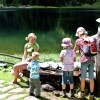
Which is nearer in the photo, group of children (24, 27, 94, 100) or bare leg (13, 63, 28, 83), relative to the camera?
group of children (24, 27, 94, 100)

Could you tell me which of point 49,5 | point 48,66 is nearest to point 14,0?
point 49,5

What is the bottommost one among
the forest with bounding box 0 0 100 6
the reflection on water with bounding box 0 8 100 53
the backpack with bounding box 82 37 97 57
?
the reflection on water with bounding box 0 8 100 53

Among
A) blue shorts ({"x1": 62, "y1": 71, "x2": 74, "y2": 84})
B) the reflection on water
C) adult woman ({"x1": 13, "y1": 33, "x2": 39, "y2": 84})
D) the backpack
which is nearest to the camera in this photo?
the backpack

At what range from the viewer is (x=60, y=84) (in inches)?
362

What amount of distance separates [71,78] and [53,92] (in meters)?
0.80

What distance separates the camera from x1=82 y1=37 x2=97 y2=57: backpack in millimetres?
7979

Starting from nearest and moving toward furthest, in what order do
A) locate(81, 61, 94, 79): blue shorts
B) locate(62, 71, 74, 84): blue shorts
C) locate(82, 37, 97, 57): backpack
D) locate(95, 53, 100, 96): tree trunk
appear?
locate(82, 37, 97, 57): backpack
locate(81, 61, 94, 79): blue shorts
locate(95, 53, 100, 96): tree trunk
locate(62, 71, 74, 84): blue shorts

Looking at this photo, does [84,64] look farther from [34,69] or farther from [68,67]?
[34,69]

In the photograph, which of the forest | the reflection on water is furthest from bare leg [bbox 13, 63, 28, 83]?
the forest

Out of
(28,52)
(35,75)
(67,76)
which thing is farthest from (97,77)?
(28,52)

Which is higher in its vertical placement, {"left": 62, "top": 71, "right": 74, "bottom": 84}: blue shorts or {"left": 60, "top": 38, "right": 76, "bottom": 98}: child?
{"left": 60, "top": 38, "right": 76, "bottom": 98}: child

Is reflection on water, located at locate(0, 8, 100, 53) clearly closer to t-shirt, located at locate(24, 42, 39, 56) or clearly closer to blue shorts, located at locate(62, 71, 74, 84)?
t-shirt, located at locate(24, 42, 39, 56)

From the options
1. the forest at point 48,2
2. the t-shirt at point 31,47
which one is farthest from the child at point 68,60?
the forest at point 48,2

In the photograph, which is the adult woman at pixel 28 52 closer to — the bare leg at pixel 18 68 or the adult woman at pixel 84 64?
the bare leg at pixel 18 68
